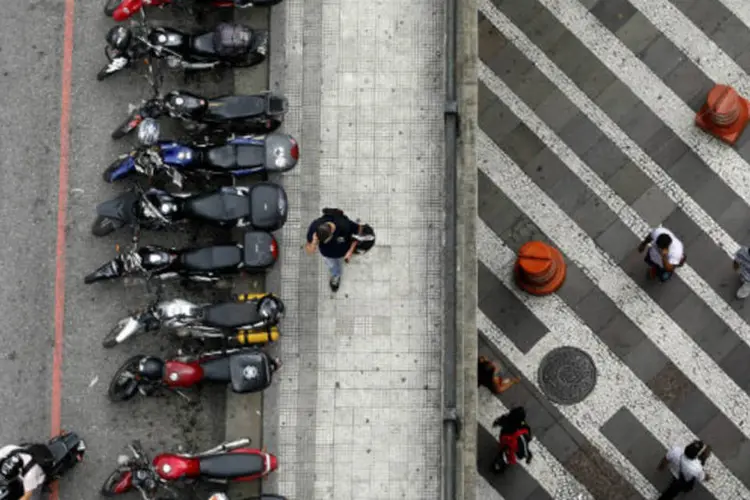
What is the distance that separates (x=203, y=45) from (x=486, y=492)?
29.6ft

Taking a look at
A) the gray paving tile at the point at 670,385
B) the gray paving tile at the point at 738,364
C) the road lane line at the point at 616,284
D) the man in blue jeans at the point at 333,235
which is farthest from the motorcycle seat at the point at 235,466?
the gray paving tile at the point at 738,364

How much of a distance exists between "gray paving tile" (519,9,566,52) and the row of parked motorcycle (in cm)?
553

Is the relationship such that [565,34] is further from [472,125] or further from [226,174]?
[226,174]

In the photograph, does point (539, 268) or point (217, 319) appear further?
point (539, 268)

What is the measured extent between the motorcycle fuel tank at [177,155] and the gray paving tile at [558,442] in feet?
25.5

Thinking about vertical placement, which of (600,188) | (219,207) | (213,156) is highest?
(213,156)

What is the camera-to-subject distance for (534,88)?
19.3 meters

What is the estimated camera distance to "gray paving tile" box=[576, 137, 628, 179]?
18.9 metres

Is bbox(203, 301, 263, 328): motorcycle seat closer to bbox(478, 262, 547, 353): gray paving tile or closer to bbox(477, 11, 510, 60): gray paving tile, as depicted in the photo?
bbox(478, 262, 547, 353): gray paving tile

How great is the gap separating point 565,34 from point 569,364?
20.5ft

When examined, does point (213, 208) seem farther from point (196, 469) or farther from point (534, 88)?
point (534, 88)

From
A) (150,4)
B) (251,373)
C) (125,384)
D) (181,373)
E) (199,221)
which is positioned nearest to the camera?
(251,373)

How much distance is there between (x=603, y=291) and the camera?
18.6 meters

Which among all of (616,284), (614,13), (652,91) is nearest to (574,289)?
(616,284)
